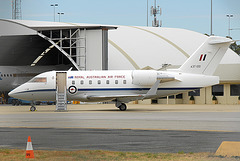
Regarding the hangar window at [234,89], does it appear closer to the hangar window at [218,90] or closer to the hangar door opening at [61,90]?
the hangar window at [218,90]

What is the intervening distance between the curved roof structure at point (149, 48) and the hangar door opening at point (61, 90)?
19970 mm

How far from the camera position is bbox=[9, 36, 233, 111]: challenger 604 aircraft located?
129 ft

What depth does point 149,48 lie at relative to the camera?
65.1 meters

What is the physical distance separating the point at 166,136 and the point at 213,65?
23867 mm

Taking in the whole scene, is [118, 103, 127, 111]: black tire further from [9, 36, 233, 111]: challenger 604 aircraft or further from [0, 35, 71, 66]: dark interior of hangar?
[0, 35, 71, 66]: dark interior of hangar

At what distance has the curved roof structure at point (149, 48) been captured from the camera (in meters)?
61.4

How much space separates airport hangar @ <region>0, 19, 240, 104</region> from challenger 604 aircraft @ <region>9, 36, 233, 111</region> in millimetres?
10365

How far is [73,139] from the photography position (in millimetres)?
16328


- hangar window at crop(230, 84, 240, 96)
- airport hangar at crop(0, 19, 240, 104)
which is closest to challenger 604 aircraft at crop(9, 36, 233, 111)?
airport hangar at crop(0, 19, 240, 104)

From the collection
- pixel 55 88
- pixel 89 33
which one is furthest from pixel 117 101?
pixel 89 33

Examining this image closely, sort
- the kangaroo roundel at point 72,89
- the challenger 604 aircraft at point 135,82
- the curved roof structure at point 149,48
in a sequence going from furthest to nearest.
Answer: the curved roof structure at point 149,48 → the kangaroo roundel at point 72,89 → the challenger 604 aircraft at point 135,82

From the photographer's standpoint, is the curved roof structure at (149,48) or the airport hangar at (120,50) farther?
the curved roof structure at (149,48)

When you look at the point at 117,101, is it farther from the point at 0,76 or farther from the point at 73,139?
the point at 0,76

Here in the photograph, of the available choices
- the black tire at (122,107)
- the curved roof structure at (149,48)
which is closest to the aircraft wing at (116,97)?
the black tire at (122,107)
